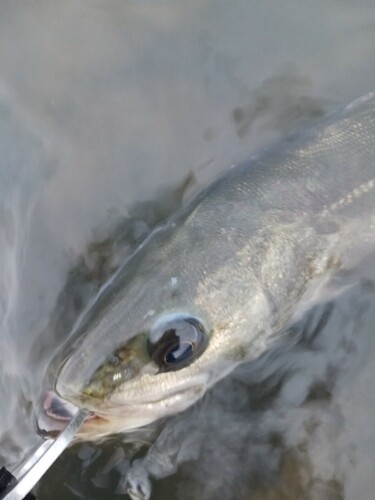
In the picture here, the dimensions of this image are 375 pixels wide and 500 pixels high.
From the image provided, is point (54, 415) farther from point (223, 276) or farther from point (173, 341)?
point (223, 276)

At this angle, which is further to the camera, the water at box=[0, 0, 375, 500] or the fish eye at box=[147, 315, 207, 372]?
the water at box=[0, 0, 375, 500]

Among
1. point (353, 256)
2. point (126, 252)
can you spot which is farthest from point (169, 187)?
point (353, 256)

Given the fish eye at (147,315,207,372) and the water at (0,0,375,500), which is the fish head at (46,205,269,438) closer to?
the fish eye at (147,315,207,372)

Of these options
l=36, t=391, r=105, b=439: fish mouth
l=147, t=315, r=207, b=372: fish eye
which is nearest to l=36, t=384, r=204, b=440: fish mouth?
l=36, t=391, r=105, b=439: fish mouth

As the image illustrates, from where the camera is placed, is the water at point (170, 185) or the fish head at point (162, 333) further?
the water at point (170, 185)

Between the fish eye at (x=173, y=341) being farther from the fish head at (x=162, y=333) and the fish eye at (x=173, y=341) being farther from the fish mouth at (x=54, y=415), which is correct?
the fish mouth at (x=54, y=415)

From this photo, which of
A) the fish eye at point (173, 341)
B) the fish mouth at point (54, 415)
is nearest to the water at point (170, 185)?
the fish mouth at point (54, 415)

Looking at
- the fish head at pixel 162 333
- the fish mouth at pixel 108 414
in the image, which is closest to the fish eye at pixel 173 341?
the fish head at pixel 162 333
